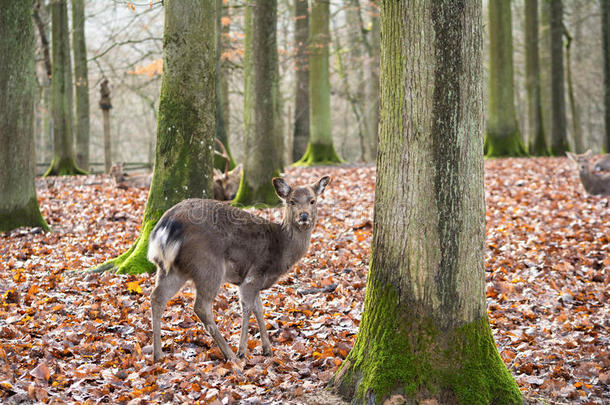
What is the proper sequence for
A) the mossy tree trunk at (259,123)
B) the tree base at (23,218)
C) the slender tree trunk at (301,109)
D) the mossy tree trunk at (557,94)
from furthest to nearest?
the slender tree trunk at (301,109), the mossy tree trunk at (557,94), the mossy tree trunk at (259,123), the tree base at (23,218)

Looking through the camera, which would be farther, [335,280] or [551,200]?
[551,200]

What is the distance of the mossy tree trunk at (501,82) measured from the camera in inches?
739

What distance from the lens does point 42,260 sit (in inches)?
353

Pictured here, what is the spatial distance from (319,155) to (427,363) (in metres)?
16.4

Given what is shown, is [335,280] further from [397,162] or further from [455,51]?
[455,51]

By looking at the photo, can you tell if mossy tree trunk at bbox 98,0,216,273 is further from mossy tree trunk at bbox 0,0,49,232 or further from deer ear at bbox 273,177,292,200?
mossy tree trunk at bbox 0,0,49,232

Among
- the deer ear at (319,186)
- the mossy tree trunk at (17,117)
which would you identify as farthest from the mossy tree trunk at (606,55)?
the mossy tree trunk at (17,117)

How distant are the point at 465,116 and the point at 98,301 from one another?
16.1 ft

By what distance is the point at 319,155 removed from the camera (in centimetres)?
2036

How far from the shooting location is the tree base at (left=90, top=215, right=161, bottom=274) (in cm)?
779

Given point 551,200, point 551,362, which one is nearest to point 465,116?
point 551,362

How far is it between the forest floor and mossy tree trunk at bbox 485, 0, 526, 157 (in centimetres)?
761

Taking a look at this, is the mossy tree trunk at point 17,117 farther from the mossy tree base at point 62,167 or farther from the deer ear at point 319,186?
the mossy tree base at point 62,167

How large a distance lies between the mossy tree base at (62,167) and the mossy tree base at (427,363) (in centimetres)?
1718
